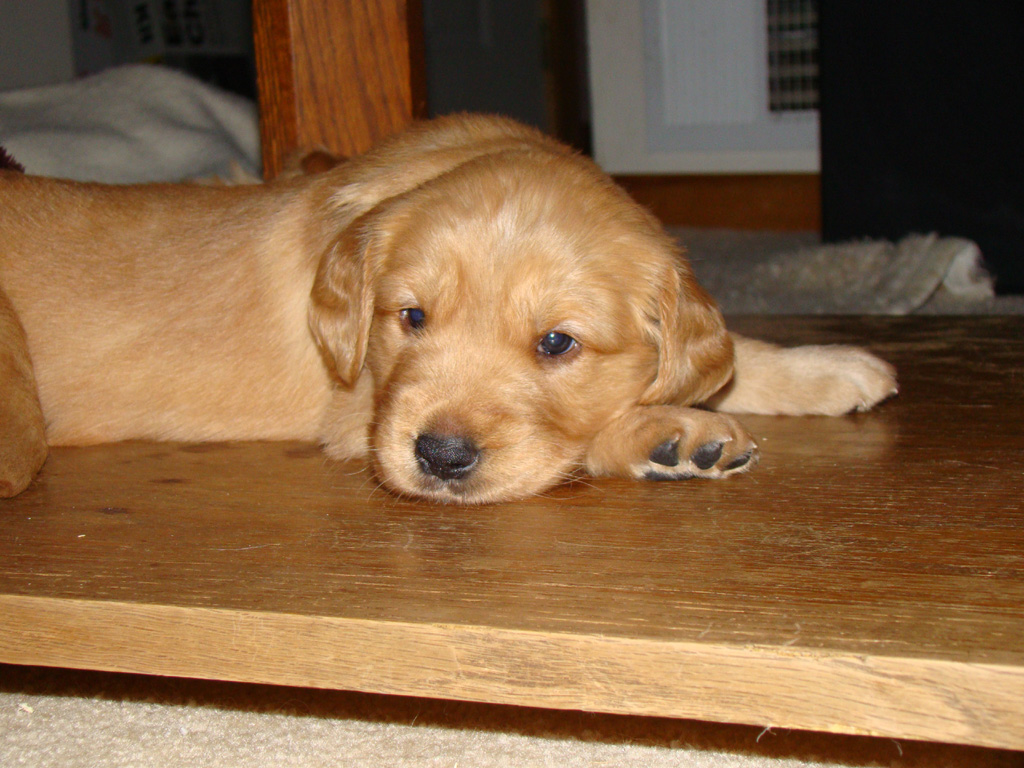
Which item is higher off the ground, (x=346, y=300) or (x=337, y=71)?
(x=337, y=71)

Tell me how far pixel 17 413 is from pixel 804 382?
1.99 metres

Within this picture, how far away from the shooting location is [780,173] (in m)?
7.84

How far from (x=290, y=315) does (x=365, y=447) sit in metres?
0.51

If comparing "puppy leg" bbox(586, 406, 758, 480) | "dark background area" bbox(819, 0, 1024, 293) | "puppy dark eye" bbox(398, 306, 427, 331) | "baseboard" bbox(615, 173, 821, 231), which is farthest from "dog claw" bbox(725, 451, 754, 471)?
"baseboard" bbox(615, 173, 821, 231)

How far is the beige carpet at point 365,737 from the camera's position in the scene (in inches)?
69.1

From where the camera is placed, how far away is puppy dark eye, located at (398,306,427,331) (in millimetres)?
2277

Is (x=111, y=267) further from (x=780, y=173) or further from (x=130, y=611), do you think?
(x=780, y=173)

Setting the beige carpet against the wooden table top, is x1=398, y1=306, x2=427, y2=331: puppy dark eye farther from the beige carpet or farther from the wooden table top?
the beige carpet

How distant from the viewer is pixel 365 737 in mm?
1834

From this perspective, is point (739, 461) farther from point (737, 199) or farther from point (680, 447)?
point (737, 199)

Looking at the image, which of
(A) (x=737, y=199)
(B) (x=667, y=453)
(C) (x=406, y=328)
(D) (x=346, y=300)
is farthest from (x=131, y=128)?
(A) (x=737, y=199)

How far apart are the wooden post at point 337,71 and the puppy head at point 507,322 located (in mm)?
893

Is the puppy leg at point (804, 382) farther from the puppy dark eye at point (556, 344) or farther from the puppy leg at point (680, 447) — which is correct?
the puppy dark eye at point (556, 344)

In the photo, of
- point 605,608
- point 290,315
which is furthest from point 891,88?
point 605,608
